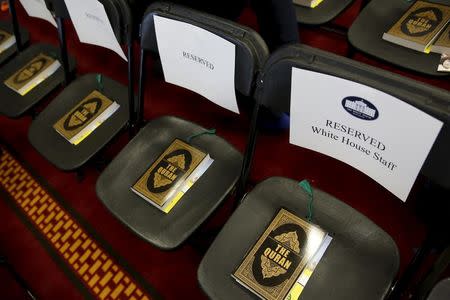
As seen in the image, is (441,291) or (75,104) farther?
(75,104)

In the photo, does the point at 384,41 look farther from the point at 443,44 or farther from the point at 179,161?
the point at 179,161

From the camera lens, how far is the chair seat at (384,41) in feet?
4.89

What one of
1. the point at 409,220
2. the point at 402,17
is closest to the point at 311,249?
the point at 409,220

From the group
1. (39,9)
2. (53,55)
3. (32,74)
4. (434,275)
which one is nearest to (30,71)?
(32,74)

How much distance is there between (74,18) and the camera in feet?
5.21

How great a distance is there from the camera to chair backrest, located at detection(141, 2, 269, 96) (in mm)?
1141

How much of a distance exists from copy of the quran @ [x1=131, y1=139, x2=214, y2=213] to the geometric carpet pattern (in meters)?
0.50

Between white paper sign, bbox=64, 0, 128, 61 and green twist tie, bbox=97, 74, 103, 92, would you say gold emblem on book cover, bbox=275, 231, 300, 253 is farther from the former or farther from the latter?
green twist tie, bbox=97, 74, 103, 92

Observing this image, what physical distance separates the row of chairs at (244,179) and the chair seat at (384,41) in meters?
0.62

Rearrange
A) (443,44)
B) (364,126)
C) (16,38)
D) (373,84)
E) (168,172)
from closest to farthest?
(373,84), (364,126), (168,172), (443,44), (16,38)

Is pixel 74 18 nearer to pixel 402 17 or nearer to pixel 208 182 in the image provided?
pixel 208 182

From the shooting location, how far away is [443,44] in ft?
4.89

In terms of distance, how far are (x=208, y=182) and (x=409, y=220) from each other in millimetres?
888

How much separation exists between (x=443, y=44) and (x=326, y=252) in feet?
3.10
